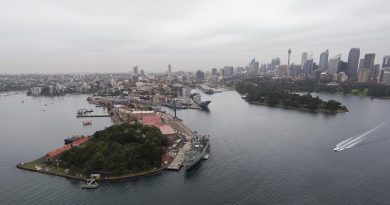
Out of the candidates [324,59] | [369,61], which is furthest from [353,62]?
[324,59]

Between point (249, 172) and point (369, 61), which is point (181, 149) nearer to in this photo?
point (249, 172)

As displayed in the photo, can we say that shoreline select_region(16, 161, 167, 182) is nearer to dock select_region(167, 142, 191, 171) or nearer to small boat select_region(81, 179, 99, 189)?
small boat select_region(81, 179, 99, 189)

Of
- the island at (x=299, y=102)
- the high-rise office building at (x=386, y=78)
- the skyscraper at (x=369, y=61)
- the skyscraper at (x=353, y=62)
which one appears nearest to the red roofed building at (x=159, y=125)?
the island at (x=299, y=102)

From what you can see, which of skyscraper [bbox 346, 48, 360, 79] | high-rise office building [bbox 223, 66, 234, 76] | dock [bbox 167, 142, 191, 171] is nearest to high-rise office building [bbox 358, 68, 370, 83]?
skyscraper [bbox 346, 48, 360, 79]

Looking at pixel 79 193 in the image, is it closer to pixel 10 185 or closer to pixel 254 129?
pixel 10 185

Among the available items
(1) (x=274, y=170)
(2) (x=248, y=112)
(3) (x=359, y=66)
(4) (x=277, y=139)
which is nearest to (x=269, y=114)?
(2) (x=248, y=112)

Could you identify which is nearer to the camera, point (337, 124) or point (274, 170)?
point (274, 170)

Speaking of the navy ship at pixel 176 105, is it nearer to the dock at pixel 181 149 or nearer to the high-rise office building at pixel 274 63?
the dock at pixel 181 149
